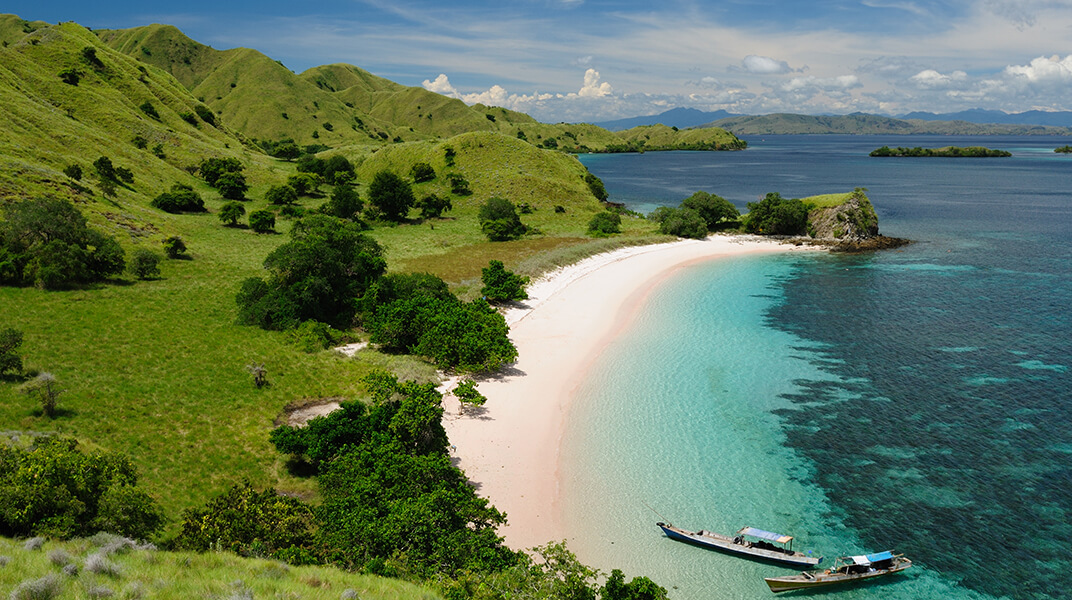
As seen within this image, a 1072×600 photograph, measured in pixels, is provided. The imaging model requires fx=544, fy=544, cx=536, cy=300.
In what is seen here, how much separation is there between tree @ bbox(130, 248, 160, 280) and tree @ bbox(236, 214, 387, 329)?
33.3ft

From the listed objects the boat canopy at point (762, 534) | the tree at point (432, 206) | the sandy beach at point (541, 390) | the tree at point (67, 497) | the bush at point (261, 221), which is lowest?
the boat canopy at point (762, 534)

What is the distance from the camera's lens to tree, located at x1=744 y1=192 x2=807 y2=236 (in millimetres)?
84875

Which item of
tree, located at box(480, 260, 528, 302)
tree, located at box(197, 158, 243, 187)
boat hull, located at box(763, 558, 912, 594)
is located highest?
tree, located at box(197, 158, 243, 187)

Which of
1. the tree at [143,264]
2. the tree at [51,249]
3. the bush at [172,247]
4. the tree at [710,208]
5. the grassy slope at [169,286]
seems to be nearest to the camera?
the grassy slope at [169,286]

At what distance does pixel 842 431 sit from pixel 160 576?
102ft

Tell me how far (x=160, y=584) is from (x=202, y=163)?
92.8 meters

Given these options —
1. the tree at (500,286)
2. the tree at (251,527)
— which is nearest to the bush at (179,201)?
Result: the tree at (500,286)

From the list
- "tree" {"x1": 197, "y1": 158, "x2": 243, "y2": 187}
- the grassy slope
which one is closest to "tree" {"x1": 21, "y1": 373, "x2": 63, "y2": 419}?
the grassy slope

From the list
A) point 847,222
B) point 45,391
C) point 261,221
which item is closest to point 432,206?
point 261,221

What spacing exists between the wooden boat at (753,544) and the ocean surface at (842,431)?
386mm

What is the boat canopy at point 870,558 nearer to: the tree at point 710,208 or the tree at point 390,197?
the tree at point 710,208

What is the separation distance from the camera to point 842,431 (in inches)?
1185

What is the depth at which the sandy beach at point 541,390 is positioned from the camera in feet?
78.8

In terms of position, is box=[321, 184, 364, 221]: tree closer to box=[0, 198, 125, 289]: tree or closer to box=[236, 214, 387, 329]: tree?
box=[236, 214, 387, 329]: tree
